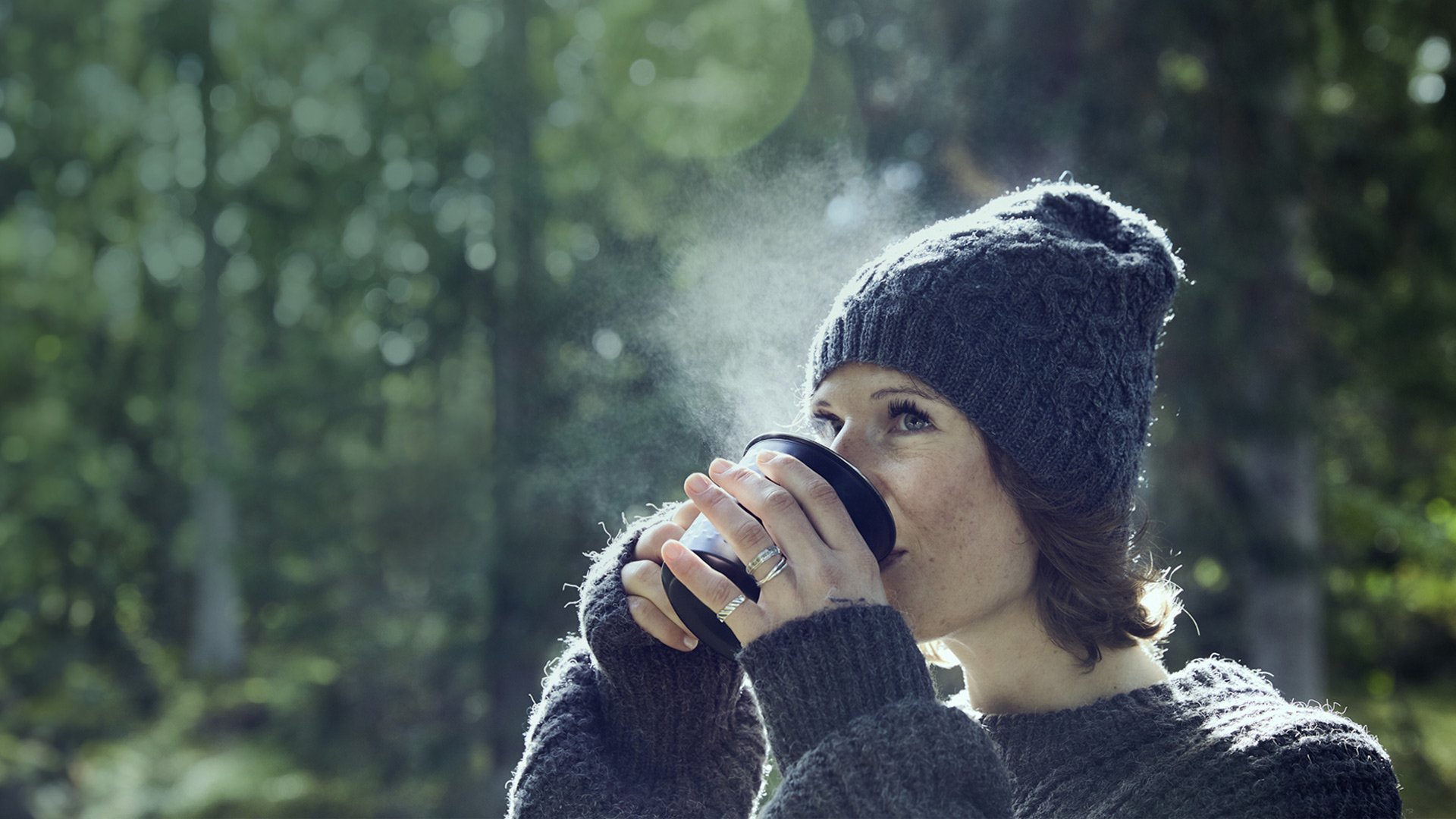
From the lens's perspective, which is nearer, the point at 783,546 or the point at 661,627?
the point at 783,546

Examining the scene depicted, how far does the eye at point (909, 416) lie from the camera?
5.37ft

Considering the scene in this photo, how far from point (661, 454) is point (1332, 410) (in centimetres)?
440

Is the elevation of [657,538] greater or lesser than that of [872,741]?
greater

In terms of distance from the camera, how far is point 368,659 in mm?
7641

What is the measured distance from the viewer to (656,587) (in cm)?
158

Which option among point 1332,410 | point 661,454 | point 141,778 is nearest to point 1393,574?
point 1332,410

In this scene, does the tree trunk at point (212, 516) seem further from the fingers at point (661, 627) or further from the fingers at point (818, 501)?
the fingers at point (818, 501)

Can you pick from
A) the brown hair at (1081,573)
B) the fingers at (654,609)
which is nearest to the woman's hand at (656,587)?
the fingers at (654,609)

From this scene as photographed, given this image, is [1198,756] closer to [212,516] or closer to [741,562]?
[741,562]

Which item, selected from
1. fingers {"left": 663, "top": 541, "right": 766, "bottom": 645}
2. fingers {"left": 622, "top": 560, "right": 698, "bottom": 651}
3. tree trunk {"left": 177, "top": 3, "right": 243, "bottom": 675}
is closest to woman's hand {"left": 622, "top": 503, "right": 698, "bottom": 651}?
fingers {"left": 622, "top": 560, "right": 698, "bottom": 651}

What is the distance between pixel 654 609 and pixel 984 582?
20.1 inches

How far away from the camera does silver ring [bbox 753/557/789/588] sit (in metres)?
1.39

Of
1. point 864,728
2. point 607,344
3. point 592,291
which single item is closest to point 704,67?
point 592,291

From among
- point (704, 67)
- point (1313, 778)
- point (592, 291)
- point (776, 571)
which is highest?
point (704, 67)
